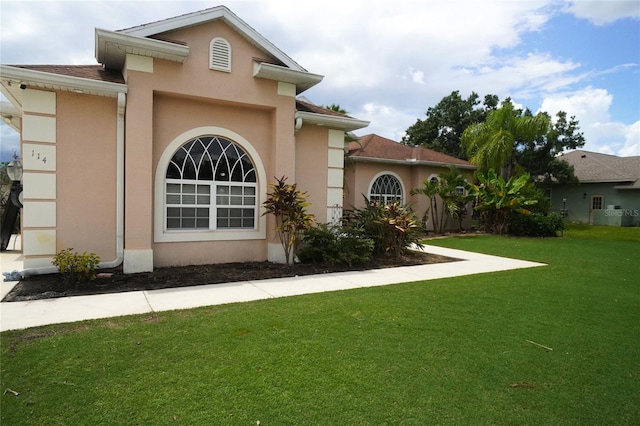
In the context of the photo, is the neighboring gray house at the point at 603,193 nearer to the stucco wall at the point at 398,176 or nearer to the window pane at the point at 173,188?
the stucco wall at the point at 398,176

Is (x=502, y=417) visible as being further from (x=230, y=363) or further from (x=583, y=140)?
(x=583, y=140)

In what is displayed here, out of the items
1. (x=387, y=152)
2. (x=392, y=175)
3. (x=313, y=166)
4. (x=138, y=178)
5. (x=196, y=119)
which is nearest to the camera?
(x=138, y=178)

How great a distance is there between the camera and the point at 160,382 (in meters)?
3.47

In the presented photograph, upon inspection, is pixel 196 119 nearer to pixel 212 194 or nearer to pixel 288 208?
pixel 212 194

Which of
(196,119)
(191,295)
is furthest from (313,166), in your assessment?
(191,295)

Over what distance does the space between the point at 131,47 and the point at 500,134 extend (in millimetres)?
18994

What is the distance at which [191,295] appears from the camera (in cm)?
660

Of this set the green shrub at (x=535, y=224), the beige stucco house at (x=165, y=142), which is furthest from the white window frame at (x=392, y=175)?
the beige stucco house at (x=165, y=142)

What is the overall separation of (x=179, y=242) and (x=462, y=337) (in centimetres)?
664

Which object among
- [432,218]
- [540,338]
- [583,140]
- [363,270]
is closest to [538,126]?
[432,218]

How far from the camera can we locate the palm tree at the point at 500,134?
67.5 feet

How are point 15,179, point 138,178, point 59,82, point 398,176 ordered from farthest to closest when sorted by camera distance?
point 398,176
point 15,179
point 138,178
point 59,82

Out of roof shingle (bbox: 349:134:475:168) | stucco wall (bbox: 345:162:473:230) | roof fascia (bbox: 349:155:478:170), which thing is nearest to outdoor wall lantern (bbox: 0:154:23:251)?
stucco wall (bbox: 345:162:473:230)

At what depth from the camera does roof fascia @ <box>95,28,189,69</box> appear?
24.8ft
